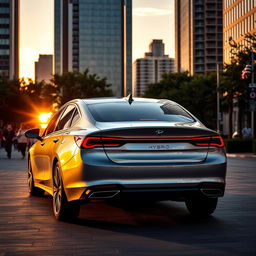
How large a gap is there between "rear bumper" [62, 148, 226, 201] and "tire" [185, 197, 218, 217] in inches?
31.5

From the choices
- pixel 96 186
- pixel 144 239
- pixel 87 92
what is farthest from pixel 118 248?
pixel 87 92

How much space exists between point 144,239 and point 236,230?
1186 millimetres

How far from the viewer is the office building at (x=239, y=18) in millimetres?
86438

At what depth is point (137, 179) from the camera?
6.96m

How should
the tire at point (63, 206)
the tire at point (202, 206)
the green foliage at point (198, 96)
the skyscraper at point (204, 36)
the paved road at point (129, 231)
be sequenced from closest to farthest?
1. the paved road at point (129, 231)
2. the tire at point (63, 206)
3. the tire at point (202, 206)
4. the green foliage at point (198, 96)
5. the skyscraper at point (204, 36)

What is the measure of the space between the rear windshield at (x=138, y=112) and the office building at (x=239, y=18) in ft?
250

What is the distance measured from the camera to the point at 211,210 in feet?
26.5

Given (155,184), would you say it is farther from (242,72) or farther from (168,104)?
(242,72)

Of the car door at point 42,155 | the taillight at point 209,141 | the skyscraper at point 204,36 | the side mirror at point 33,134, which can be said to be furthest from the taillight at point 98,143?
the skyscraper at point 204,36

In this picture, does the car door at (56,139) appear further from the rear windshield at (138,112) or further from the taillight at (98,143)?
the taillight at (98,143)

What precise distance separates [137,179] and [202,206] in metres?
1.50

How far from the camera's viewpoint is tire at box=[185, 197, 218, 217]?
8.01 meters

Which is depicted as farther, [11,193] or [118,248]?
[11,193]

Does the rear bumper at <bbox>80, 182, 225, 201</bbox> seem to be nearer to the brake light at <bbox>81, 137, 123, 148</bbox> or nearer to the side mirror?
the brake light at <bbox>81, 137, 123, 148</bbox>
